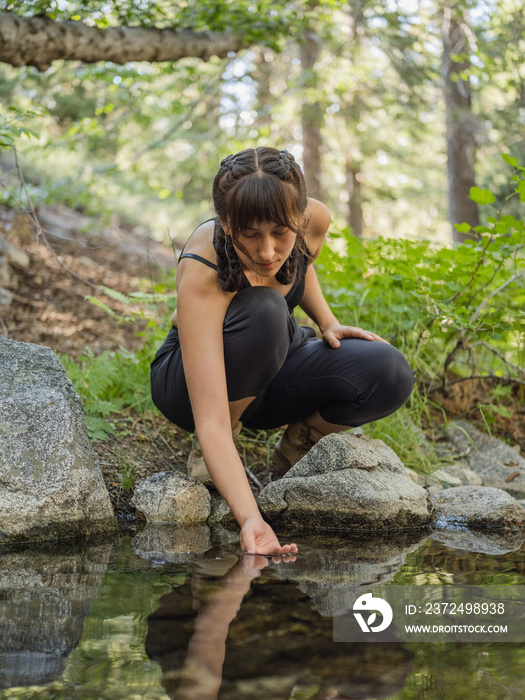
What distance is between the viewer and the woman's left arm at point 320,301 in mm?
2857

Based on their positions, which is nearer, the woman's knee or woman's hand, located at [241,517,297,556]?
woman's hand, located at [241,517,297,556]

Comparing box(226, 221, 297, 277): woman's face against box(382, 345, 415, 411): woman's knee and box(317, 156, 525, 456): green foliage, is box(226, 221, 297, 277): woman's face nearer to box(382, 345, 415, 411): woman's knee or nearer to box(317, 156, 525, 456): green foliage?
box(382, 345, 415, 411): woman's knee

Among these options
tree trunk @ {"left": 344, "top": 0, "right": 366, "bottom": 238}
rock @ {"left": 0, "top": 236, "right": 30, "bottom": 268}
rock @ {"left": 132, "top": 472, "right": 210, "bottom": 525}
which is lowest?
rock @ {"left": 132, "top": 472, "right": 210, "bottom": 525}

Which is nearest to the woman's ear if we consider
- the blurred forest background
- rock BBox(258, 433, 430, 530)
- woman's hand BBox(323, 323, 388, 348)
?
the blurred forest background

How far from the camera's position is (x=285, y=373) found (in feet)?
9.45

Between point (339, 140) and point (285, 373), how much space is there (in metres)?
11.0

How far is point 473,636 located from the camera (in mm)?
1473

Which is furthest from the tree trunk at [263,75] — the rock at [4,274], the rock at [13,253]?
the rock at [4,274]

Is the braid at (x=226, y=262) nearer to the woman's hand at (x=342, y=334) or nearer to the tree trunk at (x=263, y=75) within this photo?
the woman's hand at (x=342, y=334)

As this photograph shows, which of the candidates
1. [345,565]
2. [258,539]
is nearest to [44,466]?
[258,539]

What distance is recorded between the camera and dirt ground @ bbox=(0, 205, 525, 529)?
3.08 m

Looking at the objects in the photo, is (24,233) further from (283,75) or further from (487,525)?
(283,75)

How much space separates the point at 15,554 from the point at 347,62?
30.6 feet

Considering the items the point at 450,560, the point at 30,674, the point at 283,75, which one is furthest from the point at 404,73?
the point at 30,674
